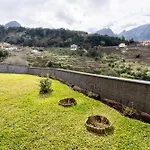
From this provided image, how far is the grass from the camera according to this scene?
13.8 ft

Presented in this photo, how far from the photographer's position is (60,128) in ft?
16.3

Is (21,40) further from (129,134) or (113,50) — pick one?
(129,134)

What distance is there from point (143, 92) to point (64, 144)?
232 cm

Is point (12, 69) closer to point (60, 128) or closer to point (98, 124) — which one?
point (60, 128)

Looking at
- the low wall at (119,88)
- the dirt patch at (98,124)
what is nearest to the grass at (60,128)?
the dirt patch at (98,124)

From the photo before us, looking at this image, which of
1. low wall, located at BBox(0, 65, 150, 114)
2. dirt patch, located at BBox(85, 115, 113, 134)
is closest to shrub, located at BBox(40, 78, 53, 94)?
low wall, located at BBox(0, 65, 150, 114)

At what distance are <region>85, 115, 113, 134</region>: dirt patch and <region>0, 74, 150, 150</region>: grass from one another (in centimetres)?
14

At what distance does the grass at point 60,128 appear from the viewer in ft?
13.8

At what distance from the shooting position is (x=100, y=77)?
696cm

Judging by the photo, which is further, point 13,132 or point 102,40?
point 102,40

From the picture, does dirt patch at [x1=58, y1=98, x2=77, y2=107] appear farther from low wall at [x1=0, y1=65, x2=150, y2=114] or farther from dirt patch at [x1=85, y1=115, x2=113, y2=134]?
dirt patch at [x1=85, y1=115, x2=113, y2=134]

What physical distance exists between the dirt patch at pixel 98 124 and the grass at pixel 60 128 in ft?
0.47

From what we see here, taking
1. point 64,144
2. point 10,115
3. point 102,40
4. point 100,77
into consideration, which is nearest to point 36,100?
point 10,115

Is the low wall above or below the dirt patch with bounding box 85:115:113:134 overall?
above
